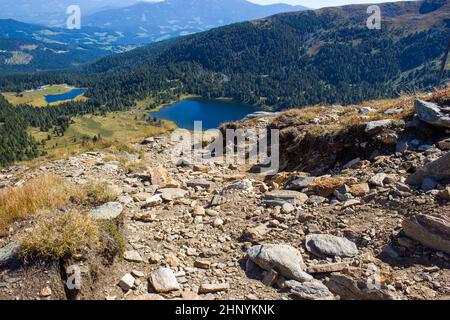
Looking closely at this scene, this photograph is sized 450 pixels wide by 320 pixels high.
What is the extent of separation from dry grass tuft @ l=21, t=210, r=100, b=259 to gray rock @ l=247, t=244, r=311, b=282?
2.88m

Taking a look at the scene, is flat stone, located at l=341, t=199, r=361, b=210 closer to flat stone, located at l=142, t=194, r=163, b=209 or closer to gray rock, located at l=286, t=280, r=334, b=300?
gray rock, located at l=286, t=280, r=334, b=300

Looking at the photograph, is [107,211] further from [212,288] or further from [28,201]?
[212,288]

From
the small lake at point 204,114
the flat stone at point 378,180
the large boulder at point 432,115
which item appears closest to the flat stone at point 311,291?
the flat stone at point 378,180

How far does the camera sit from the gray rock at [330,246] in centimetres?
617

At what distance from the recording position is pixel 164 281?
5844mm

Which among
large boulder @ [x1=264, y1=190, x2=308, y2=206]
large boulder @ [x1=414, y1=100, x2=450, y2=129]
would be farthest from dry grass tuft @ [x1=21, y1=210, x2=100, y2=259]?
large boulder @ [x1=414, y1=100, x2=450, y2=129]

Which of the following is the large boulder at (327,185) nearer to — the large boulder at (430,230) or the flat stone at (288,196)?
the flat stone at (288,196)

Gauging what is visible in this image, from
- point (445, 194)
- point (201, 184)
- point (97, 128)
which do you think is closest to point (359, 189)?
point (445, 194)

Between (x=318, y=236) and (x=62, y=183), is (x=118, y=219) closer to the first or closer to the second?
(x=62, y=183)

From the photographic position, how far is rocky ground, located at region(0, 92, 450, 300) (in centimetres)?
538

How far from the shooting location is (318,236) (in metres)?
6.64

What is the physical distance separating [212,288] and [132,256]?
176cm

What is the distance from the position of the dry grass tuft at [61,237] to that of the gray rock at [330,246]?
391cm
